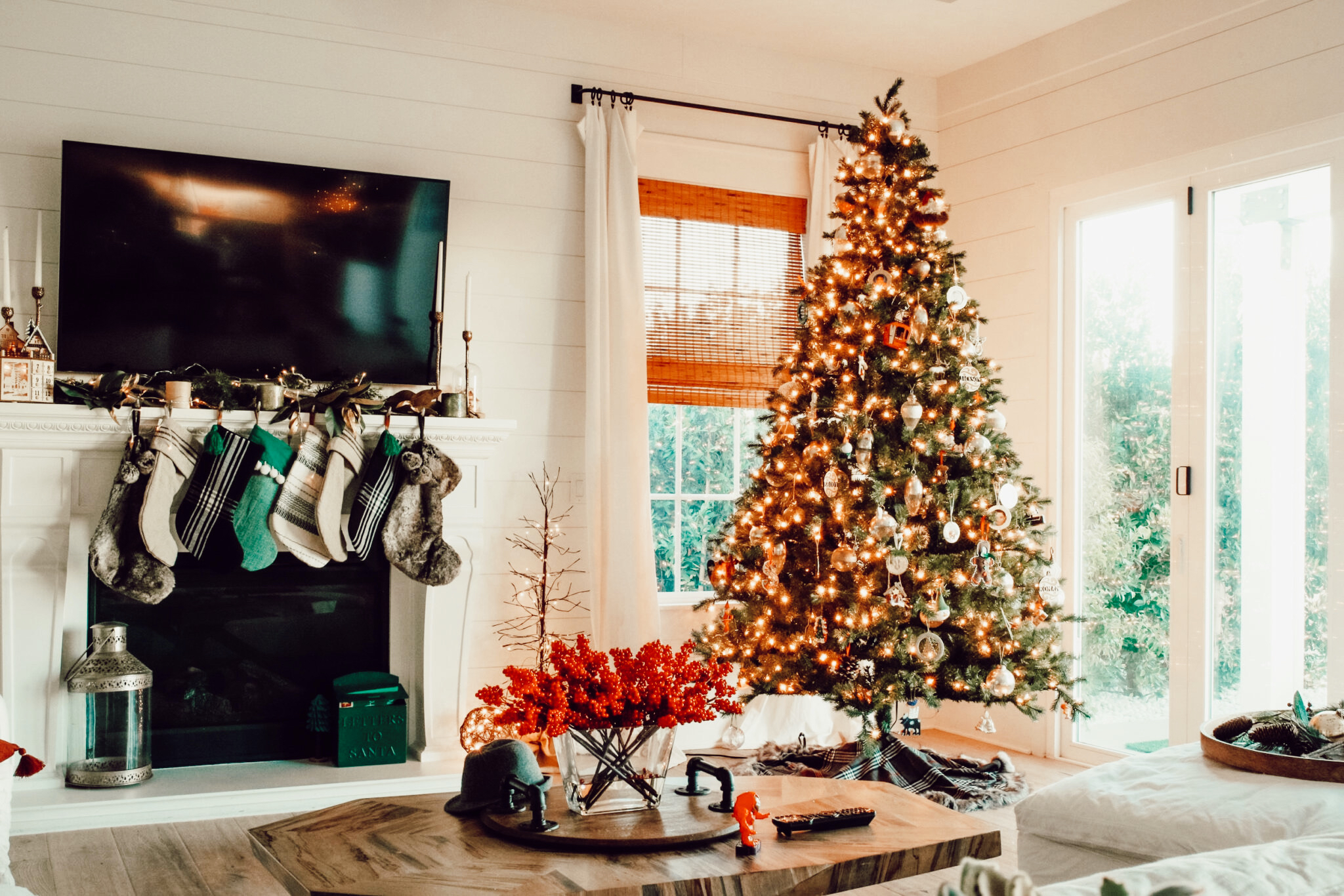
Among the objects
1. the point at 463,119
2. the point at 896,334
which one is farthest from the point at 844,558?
the point at 463,119

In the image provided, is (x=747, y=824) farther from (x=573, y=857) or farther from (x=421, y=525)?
(x=421, y=525)

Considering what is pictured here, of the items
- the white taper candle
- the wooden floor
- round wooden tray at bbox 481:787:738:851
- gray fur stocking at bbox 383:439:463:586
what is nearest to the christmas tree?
the wooden floor

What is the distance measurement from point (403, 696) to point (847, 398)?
184cm

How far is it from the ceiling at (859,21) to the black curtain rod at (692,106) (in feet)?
0.95

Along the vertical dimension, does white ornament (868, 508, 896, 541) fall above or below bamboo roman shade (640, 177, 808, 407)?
below

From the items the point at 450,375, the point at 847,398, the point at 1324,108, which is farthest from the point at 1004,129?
the point at 450,375

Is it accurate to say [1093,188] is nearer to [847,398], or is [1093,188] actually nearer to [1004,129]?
[1004,129]

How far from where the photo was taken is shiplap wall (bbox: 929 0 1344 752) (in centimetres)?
370

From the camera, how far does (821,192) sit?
478 cm

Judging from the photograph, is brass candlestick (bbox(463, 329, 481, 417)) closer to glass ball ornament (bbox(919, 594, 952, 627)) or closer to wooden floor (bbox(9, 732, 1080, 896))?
wooden floor (bbox(9, 732, 1080, 896))

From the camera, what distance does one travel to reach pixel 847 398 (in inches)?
150

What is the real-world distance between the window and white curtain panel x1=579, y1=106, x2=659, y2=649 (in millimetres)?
157

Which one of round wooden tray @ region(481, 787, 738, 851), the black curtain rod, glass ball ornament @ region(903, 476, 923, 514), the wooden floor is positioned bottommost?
the wooden floor

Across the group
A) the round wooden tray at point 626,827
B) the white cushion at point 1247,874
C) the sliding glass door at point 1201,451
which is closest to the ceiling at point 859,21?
the sliding glass door at point 1201,451
